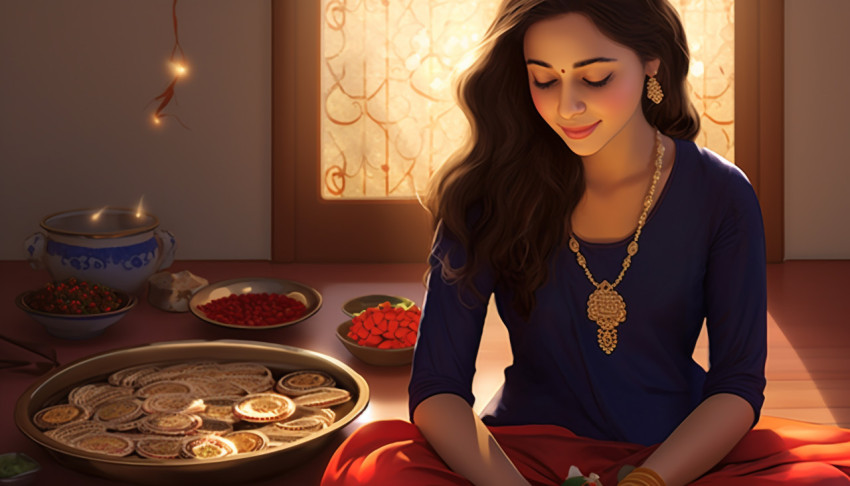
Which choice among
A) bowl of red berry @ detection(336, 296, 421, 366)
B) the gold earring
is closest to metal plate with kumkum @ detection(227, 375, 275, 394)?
bowl of red berry @ detection(336, 296, 421, 366)

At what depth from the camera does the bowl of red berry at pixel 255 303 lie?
2541 millimetres

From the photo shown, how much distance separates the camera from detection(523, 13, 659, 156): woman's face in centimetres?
141

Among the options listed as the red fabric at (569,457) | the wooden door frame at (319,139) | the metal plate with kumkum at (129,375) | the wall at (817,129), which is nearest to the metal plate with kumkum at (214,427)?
the metal plate with kumkum at (129,375)

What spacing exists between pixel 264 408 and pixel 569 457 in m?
0.64

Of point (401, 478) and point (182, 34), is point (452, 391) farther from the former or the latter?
point (182, 34)

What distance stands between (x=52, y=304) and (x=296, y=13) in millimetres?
1183

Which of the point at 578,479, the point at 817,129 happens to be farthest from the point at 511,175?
the point at 817,129

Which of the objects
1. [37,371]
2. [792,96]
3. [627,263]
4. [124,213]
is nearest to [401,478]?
[627,263]

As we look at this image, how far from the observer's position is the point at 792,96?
318 centimetres

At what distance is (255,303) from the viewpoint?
104 inches

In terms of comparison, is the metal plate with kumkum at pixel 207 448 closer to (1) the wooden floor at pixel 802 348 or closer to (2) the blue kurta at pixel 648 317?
(2) the blue kurta at pixel 648 317

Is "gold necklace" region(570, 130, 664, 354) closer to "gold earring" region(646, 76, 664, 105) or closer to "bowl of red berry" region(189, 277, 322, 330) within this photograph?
"gold earring" region(646, 76, 664, 105)

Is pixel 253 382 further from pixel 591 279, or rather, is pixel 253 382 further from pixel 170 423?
pixel 591 279

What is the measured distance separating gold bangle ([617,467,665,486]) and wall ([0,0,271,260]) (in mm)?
2079
